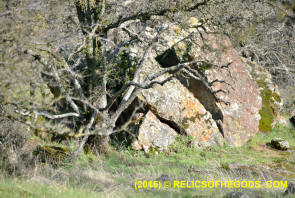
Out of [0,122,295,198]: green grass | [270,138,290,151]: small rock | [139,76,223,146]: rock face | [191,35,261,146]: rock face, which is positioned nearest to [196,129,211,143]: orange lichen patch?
[139,76,223,146]: rock face

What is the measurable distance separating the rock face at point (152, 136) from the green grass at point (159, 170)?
8.8 inches

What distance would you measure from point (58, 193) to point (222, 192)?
281 centimetres

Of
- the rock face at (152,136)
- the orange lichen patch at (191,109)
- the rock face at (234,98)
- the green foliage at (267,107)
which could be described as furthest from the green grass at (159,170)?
the orange lichen patch at (191,109)

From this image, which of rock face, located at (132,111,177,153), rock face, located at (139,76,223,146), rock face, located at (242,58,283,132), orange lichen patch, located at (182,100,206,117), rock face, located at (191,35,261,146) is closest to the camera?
rock face, located at (132,111,177,153)

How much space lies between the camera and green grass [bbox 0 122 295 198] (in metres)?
5.22

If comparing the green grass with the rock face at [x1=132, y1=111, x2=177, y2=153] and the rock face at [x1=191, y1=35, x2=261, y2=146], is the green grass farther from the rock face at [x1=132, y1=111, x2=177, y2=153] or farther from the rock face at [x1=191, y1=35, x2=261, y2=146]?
the rock face at [x1=191, y1=35, x2=261, y2=146]

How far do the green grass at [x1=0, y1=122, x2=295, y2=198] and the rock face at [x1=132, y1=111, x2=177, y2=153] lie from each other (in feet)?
0.73

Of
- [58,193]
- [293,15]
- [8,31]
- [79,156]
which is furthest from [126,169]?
[293,15]

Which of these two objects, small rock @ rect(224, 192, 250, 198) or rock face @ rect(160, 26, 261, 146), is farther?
rock face @ rect(160, 26, 261, 146)

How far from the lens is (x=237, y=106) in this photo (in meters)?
11.3

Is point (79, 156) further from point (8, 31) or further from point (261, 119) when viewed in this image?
point (261, 119)

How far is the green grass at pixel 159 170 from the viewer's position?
5224mm

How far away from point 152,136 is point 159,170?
1.90 m

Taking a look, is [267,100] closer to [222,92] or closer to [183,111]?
[222,92]
